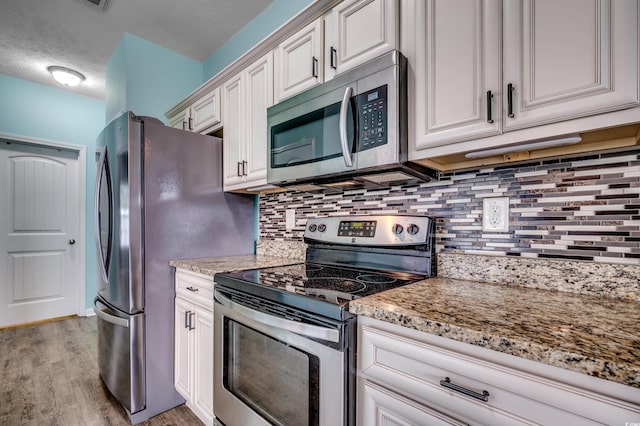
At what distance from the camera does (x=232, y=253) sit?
2178 millimetres

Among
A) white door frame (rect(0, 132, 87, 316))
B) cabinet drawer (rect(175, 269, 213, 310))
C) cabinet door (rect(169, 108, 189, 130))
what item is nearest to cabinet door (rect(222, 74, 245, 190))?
cabinet door (rect(169, 108, 189, 130))

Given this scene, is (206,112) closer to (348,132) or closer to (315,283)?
(348,132)

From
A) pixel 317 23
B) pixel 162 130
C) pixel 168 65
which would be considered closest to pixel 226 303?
pixel 162 130

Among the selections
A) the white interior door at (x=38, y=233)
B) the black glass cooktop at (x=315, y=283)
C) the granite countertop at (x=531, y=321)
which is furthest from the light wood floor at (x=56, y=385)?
the granite countertop at (x=531, y=321)

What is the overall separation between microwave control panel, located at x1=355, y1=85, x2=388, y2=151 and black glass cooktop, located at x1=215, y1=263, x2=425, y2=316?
545mm

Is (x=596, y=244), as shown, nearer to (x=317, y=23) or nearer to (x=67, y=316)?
(x=317, y=23)

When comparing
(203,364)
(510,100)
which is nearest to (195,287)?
(203,364)

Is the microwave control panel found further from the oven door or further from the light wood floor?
the light wood floor

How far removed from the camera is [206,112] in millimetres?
2242

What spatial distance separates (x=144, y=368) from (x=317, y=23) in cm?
208

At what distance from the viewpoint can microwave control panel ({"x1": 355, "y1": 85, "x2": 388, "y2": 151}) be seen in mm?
1156

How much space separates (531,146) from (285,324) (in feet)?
3.32

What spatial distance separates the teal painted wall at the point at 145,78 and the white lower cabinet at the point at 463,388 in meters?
2.74

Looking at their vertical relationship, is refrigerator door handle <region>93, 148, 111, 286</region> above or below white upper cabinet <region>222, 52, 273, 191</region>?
below
